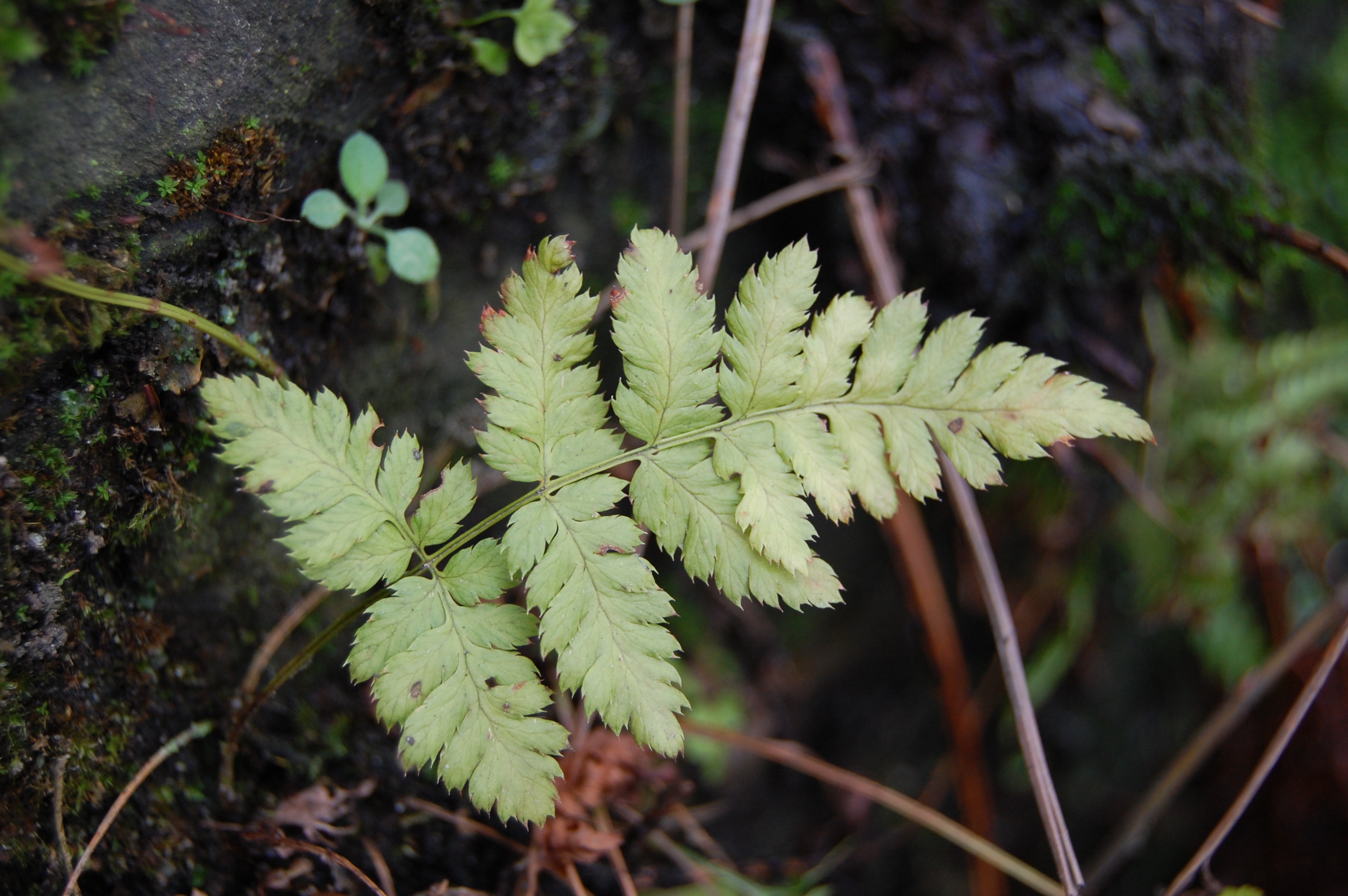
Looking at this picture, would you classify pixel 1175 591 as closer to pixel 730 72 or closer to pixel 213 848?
pixel 730 72

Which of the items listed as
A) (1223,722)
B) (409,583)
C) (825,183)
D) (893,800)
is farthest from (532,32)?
(1223,722)

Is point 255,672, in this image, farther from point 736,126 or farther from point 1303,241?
point 1303,241

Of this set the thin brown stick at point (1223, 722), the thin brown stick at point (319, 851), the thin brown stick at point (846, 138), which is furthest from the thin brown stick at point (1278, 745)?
the thin brown stick at point (319, 851)

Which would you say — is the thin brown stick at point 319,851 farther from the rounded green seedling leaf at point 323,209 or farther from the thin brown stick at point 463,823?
the rounded green seedling leaf at point 323,209

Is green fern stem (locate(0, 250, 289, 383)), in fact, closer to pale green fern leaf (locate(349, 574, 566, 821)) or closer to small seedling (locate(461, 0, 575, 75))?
pale green fern leaf (locate(349, 574, 566, 821))

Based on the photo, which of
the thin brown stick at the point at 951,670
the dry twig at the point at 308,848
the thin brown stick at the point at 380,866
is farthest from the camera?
the thin brown stick at the point at 951,670

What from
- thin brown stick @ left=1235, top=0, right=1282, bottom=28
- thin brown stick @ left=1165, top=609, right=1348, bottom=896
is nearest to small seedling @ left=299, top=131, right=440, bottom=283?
thin brown stick @ left=1165, top=609, right=1348, bottom=896
